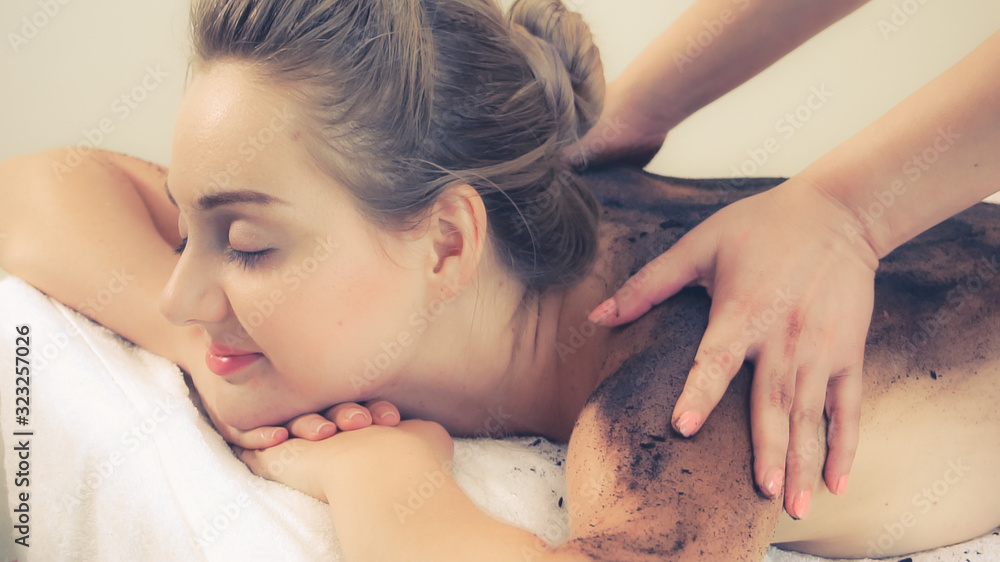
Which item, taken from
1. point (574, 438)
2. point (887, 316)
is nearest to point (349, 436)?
point (574, 438)

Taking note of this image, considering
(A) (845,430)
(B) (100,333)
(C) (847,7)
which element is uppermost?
(C) (847,7)

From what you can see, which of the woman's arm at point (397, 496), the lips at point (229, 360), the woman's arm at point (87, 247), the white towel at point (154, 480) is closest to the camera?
the woman's arm at point (397, 496)

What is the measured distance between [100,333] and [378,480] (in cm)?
52

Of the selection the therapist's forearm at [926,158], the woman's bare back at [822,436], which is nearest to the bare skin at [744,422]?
the woman's bare back at [822,436]

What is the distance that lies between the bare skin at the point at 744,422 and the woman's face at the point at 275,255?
21 centimetres

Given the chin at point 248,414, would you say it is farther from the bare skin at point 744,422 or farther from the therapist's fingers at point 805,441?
the therapist's fingers at point 805,441

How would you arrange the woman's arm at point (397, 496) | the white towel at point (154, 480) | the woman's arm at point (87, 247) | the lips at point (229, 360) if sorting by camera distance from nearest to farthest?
1. the woman's arm at point (397, 496)
2. the white towel at point (154, 480)
3. the lips at point (229, 360)
4. the woman's arm at point (87, 247)

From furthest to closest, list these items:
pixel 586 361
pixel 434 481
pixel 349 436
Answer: pixel 586 361 < pixel 349 436 < pixel 434 481

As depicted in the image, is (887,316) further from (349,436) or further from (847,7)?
(349,436)

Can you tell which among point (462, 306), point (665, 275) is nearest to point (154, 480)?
point (462, 306)

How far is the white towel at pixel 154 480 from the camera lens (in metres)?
0.68

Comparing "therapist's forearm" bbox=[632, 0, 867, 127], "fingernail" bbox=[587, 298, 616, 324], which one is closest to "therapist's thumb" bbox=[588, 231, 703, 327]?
"fingernail" bbox=[587, 298, 616, 324]

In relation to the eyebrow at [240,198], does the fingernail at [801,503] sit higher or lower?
lower

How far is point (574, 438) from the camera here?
74 centimetres
